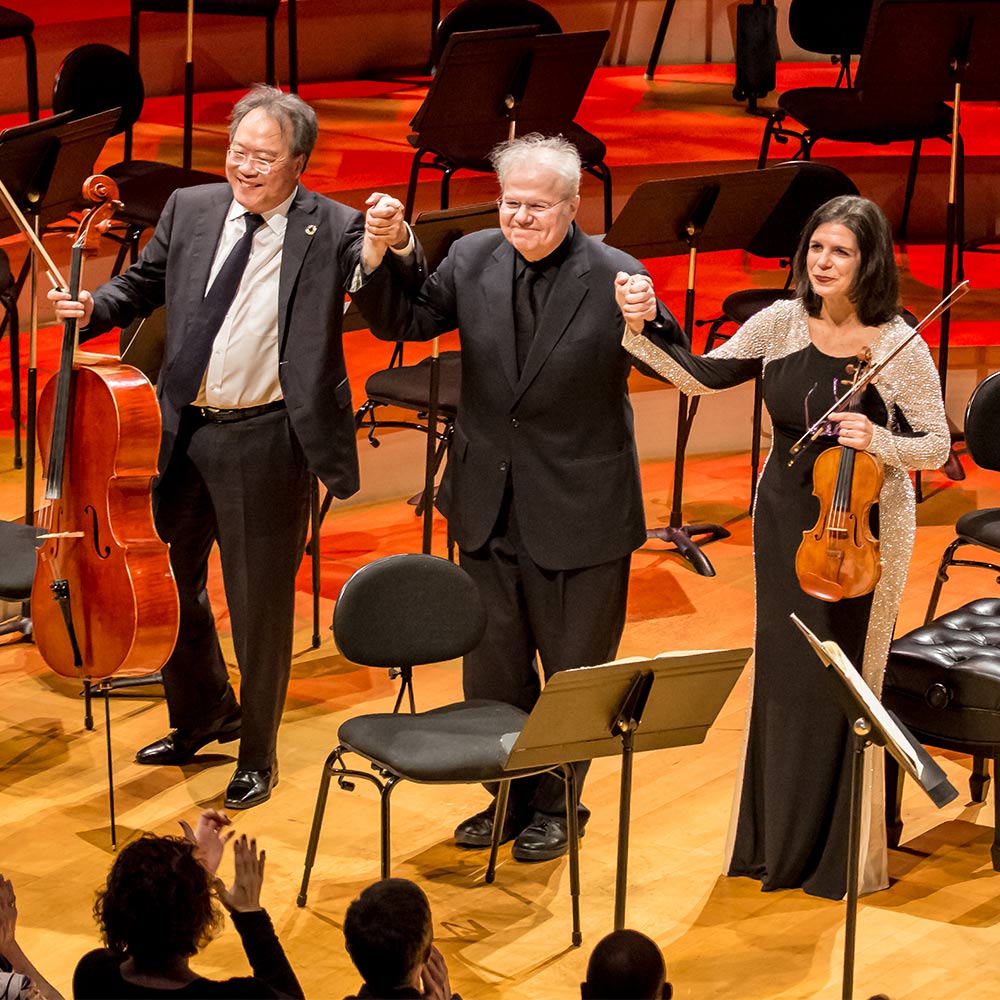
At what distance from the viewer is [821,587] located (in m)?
3.86

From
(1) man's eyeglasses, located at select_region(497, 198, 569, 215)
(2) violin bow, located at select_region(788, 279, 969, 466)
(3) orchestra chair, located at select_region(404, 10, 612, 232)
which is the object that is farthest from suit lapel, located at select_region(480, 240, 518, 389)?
(3) orchestra chair, located at select_region(404, 10, 612, 232)

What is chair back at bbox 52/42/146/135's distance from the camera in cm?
634

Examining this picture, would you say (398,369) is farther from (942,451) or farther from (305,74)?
(305,74)

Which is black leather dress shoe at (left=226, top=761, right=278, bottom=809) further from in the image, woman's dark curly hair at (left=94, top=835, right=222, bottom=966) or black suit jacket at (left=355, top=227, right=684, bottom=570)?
woman's dark curly hair at (left=94, top=835, right=222, bottom=966)

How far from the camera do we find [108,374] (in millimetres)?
3973

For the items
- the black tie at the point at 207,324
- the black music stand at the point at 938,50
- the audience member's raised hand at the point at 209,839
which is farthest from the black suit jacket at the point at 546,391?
the black music stand at the point at 938,50

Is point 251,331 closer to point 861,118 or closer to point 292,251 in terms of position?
point 292,251

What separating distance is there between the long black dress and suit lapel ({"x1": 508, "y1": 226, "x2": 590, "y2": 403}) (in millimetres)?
159

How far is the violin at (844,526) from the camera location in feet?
12.5

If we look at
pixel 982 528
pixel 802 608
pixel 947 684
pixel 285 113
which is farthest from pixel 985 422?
pixel 285 113

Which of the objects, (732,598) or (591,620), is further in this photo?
(732,598)

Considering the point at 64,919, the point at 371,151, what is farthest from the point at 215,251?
the point at 371,151

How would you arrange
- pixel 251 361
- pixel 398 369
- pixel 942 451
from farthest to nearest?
Answer: pixel 398 369 → pixel 251 361 → pixel 942 451

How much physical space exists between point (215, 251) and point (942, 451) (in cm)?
171
